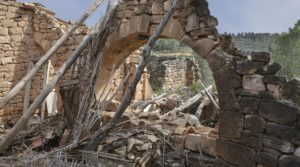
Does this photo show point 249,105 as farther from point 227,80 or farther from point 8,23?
point 8,23

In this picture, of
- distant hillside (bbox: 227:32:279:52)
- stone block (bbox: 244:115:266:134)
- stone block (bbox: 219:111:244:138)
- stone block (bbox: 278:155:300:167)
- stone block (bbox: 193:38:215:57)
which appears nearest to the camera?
stone block (bbox: 278:155:300:167)

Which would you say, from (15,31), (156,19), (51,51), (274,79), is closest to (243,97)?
(274,79)

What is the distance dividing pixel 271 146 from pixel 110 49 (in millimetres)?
4100

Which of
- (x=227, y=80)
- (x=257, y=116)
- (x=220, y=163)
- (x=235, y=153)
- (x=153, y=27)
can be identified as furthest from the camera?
(x=153, y=27)

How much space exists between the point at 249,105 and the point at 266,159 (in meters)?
0.69

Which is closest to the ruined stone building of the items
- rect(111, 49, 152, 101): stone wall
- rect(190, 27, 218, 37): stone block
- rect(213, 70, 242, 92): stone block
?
rect(111, 49, 152, 101): stone wall

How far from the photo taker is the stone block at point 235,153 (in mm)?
4324

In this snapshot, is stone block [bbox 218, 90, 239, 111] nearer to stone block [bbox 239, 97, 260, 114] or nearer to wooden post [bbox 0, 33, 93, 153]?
stone block [bbox 239, 97, 260, 114]

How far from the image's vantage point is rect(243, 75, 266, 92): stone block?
4254 millimetres

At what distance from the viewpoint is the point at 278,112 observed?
13.2ft

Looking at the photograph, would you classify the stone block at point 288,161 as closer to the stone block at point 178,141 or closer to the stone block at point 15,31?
the stone block at point 178,141

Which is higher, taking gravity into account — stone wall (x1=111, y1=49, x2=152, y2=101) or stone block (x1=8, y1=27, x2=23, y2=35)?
stone block (x1=8, y1=27, x2=23, y2=35)

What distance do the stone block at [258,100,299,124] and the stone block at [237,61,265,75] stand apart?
1.39 feet

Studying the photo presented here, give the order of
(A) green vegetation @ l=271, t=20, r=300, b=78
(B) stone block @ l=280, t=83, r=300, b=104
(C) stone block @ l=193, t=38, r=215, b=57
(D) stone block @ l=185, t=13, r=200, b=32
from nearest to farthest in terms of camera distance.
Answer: (B) stone block @ l=280, t=83, r=300, b=104
(C) stone block @ l=193, t=38, r=215, b=57
(D) stone block @ l=185, t=13, r=200, b=32
(A) green vegetation @ l=271, t=20, r=300, b=78
